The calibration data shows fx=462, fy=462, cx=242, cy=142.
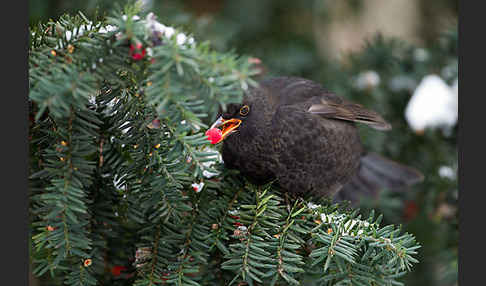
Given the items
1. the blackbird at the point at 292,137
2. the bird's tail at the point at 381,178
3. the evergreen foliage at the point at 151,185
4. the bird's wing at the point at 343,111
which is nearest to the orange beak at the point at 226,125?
the blackbird at the point at 292,137

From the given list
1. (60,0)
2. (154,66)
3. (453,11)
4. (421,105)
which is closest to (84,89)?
(154,66)

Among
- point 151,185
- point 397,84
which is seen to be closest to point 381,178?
point 397,84

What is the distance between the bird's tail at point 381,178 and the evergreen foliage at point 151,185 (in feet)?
2.30

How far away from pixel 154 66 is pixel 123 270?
2.01 feet

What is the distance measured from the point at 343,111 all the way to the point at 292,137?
27 cm

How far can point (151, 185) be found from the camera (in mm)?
875

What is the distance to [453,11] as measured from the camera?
9.56ft

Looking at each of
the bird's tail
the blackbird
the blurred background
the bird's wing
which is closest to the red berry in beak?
the blackbird

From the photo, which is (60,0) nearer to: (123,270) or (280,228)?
(123,270)

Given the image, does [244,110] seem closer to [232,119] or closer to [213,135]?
[232,119]

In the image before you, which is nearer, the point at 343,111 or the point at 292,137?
the point at 292,137

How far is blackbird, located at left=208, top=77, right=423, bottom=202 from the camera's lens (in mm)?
1185

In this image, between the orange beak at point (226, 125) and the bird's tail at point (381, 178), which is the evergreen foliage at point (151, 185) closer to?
the orange beak at point (226, 125)

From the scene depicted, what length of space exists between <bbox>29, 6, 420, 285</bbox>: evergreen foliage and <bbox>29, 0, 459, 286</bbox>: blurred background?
560 mm
